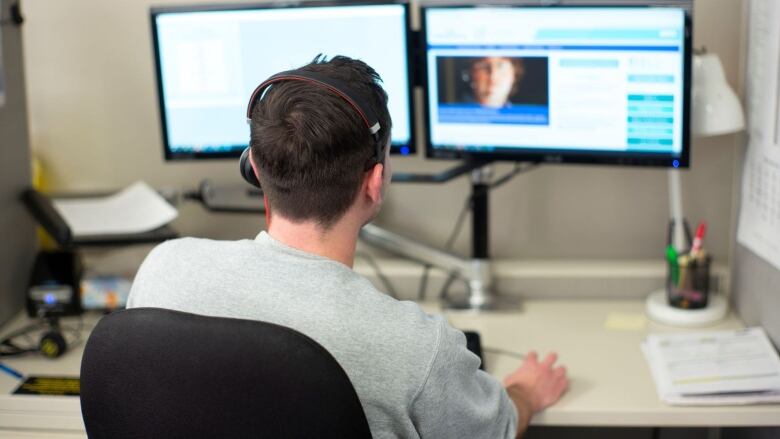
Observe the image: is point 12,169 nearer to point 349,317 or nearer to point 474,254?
point 474,254

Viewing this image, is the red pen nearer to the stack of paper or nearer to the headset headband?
the stack of paper

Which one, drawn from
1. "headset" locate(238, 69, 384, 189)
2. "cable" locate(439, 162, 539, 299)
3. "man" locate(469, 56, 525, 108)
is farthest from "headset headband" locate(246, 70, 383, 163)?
"cable" locate(439, 162, 539, 299)

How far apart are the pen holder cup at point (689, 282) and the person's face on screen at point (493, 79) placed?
18.6 inches

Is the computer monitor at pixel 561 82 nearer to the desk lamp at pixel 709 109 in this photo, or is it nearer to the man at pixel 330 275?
the desk lamp at pixel 709 109

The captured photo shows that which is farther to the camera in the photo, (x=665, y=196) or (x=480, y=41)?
(x=665, y=196)

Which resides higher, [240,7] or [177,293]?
[240,7]

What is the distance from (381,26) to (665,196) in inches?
28.9

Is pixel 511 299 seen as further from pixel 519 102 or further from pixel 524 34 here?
pixel 524 34

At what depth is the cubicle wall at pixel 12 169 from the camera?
1.98 m

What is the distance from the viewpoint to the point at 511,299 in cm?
208

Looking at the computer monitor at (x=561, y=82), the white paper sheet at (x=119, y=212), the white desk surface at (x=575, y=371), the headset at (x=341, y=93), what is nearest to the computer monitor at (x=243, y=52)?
the computer monitor at (x=561, y=82)

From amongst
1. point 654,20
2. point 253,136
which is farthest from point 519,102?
point 253,136

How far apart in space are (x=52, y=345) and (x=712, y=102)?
130 centimetres

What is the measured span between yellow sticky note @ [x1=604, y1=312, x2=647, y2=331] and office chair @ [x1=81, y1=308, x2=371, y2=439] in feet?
3.27
